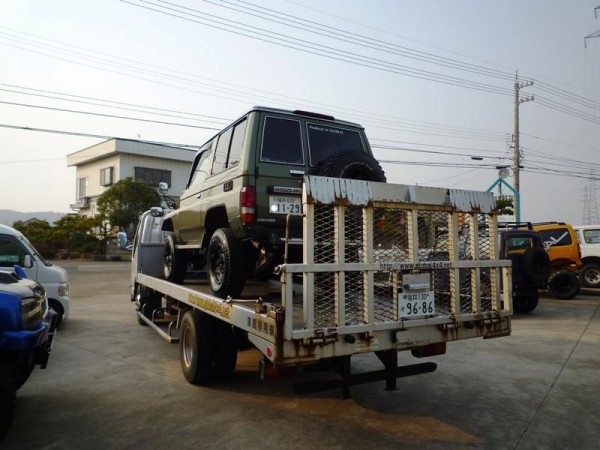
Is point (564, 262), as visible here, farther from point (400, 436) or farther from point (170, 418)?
point (170, 418)

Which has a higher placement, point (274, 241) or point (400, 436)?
point (274, 241)

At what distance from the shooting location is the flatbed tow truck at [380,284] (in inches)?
130

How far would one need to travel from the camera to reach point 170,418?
4.08 metres

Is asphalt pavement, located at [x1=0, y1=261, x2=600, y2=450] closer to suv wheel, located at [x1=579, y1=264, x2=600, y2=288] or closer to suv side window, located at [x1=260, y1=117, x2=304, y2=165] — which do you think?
suv side window, located at [x1=260, y1=117, x2=304, y2=165]

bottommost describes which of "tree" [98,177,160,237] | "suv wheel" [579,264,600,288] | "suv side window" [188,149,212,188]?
"suv wheel" [579,264,600,288]

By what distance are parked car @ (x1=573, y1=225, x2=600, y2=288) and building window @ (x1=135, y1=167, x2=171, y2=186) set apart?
3540 centimetres

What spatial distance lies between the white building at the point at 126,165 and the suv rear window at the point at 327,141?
3778cm

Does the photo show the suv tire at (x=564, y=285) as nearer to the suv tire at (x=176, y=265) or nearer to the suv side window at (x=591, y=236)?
the suv side window at (x=591, y=236)

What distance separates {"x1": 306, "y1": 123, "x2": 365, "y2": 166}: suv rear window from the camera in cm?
Answer: 511

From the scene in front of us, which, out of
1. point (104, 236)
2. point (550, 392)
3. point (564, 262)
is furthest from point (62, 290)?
point (104, 236)

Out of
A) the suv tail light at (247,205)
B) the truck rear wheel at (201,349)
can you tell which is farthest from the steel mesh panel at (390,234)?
the truck rear wheel at (201,349)

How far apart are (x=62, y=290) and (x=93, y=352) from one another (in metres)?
1.93

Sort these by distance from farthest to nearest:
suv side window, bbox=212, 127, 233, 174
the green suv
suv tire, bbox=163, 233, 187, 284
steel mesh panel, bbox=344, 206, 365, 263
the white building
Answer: the white building < suv tire, bbox=163, 233, 187, 284 < suv side window, bbox=212, 127, 233, 174 < the green suv < steel mesh panel, bbox=344, 206, 365, 263

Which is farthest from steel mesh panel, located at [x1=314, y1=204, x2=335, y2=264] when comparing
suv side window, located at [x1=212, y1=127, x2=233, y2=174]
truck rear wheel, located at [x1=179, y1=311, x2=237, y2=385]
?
suv side window, located at [x1=212, y1=127, x2=233, y2=174]
